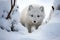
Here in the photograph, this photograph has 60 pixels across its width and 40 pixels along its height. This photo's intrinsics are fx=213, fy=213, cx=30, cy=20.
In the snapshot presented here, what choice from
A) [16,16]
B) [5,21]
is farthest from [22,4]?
[5,21]

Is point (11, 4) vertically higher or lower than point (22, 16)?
higher

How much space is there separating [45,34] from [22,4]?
173 cm

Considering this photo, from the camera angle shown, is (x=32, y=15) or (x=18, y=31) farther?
(x=32, y=15)

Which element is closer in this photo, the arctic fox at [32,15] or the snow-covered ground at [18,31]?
the snow-covered ground at [18,31]

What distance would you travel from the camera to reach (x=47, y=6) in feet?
16.9

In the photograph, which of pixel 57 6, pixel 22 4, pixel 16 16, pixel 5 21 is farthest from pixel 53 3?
pixel 5 21

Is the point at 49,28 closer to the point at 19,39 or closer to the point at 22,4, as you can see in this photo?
the point at 19,39

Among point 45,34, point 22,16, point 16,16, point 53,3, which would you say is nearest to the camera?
point 45,34

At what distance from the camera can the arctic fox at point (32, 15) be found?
12.7ft

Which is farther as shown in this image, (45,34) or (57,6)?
(57,6)

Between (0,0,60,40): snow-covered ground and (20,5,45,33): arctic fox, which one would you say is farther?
(20,5,45,33): arctic fox

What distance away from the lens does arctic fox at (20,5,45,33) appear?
3.88 metres

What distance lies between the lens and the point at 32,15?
153 inches

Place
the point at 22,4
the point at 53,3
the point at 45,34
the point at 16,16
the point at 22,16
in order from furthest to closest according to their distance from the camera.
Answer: the point at 53,3 → the point at 22,4 → the point at 22,16 → the point at 16,16 → the point at 45,34
